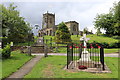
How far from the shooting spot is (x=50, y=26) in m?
85.9

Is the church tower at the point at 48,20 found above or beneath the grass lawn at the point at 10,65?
above

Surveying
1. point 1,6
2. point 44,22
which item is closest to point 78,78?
point 1,6

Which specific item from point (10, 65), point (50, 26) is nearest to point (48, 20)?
point (50, 26)

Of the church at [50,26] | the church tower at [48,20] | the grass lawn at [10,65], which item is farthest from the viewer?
the church tower at [48,20]

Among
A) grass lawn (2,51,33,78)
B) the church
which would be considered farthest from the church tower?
grass lawn (2,51,33,78)

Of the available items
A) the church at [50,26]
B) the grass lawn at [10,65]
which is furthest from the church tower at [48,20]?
the grass lawn at [10,65]

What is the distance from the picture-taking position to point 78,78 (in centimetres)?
725

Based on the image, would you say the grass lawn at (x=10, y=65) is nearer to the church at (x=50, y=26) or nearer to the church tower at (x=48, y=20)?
the church at (x=50, y=26)

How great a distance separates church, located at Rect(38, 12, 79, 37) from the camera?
240 feet

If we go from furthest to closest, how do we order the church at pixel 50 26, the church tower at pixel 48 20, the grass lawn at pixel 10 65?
the church tower at pixel 48 20 → the church at pixel 50 26 → the grass lawn at pixel 10 65

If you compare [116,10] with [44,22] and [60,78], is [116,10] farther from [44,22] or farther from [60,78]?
[44,22]

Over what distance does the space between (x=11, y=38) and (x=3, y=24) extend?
4.83 m

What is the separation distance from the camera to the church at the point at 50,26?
240ft

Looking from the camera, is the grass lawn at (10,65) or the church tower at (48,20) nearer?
the grass lawn at (10,65)
